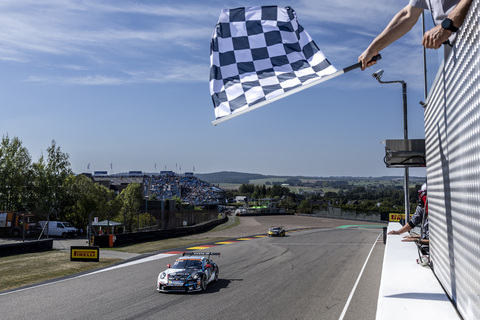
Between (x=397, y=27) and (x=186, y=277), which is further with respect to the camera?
(x=186, y=277)

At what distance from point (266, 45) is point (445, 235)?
4.74 m

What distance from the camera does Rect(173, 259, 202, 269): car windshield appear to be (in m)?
17.3

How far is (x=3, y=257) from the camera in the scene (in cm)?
2791

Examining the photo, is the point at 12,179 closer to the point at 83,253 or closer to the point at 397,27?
the point at 83,253

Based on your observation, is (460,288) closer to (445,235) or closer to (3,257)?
(445,235)

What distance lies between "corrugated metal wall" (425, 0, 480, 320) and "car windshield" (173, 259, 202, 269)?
1104cm

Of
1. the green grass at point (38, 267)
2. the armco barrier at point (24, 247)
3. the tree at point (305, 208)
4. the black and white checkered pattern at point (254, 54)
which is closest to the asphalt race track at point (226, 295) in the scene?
the green grass at point (38, 267)

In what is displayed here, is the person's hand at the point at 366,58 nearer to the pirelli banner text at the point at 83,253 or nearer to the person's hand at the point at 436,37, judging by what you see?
the person's hand at the point at 436,37

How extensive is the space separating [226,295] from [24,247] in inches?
793

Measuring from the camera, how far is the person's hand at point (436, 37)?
4293 mm

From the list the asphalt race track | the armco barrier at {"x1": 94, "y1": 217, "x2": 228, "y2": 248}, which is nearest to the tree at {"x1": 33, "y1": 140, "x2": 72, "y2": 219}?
the armco barrier at {"x1": 94, "y1": 217, "x2": 228, "y2": 248}

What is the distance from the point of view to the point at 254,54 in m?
9.06

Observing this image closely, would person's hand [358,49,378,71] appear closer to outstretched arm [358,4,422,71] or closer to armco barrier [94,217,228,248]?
outstretched arm [358,4,422,71]

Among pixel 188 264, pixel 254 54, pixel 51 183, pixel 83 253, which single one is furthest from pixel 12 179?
pixel 254 54
